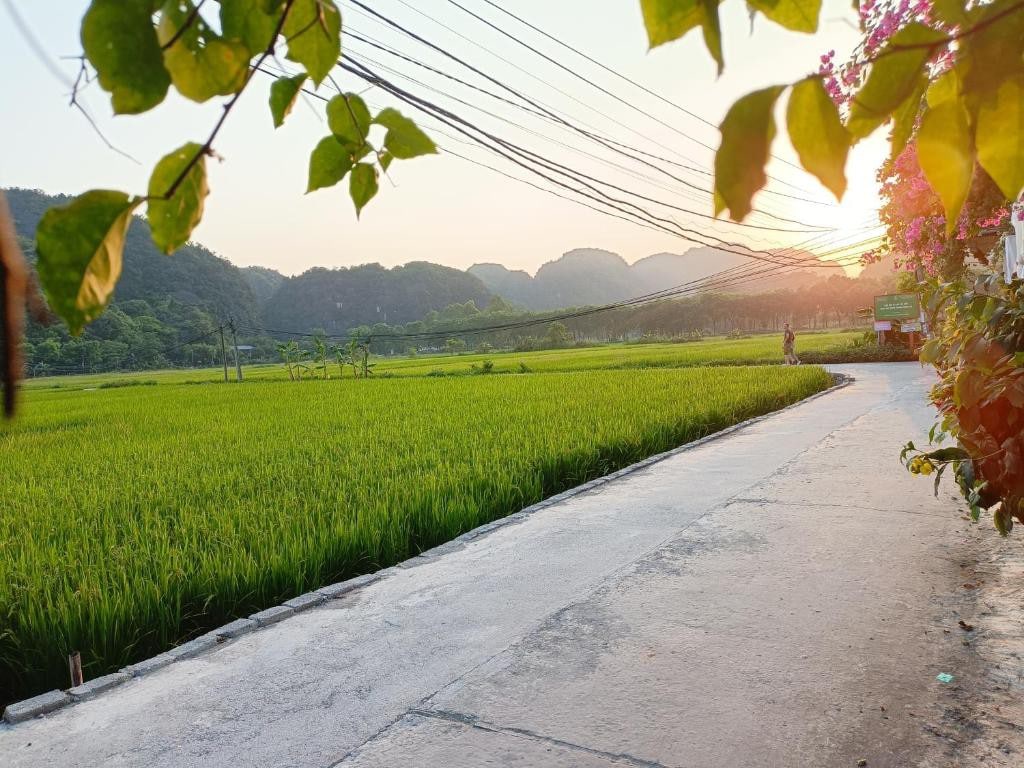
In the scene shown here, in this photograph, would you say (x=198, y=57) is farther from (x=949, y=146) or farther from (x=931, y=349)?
(x=931, y=349)

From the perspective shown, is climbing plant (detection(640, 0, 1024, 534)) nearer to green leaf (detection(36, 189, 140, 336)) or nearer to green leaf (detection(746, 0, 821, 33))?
green leaf (detection(746, 0, 821, 33))

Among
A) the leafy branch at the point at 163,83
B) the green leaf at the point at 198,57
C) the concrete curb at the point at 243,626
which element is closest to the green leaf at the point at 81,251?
the leafy branch at the point at 163,83

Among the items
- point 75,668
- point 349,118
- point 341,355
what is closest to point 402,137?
point 349,118

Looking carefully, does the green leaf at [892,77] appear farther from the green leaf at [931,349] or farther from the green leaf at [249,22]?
the green leaf at [931,349]

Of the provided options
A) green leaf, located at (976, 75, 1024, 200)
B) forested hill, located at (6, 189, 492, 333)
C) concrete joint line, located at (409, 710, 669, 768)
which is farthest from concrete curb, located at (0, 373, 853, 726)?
forested hill, located at (6, 189, 492, 333)

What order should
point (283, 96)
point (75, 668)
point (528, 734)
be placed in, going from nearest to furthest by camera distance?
1. point (283, 96)
2. point (528, 734)
3. point (75, 668)

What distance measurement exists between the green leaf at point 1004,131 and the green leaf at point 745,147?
13 centimetres

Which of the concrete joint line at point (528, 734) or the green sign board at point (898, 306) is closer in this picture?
the concrete joint line at point (528, 734)

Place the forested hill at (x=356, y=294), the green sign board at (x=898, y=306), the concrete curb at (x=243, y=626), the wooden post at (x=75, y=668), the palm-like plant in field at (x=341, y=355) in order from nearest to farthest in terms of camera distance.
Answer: the concrete curb at (x=243, y=626), the wooden post at (x=75, y=668), the green sign board at (x=898, y=306), the palm-like plant in field at (x=341, y=355), the forested hill at (x=356, y=294)

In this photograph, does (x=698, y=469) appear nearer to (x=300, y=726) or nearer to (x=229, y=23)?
(x=300, y=726)

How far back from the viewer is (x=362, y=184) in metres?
0.68

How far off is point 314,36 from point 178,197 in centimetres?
16

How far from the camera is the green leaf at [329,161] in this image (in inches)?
25.7

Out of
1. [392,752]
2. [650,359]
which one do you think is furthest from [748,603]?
[650,359]
